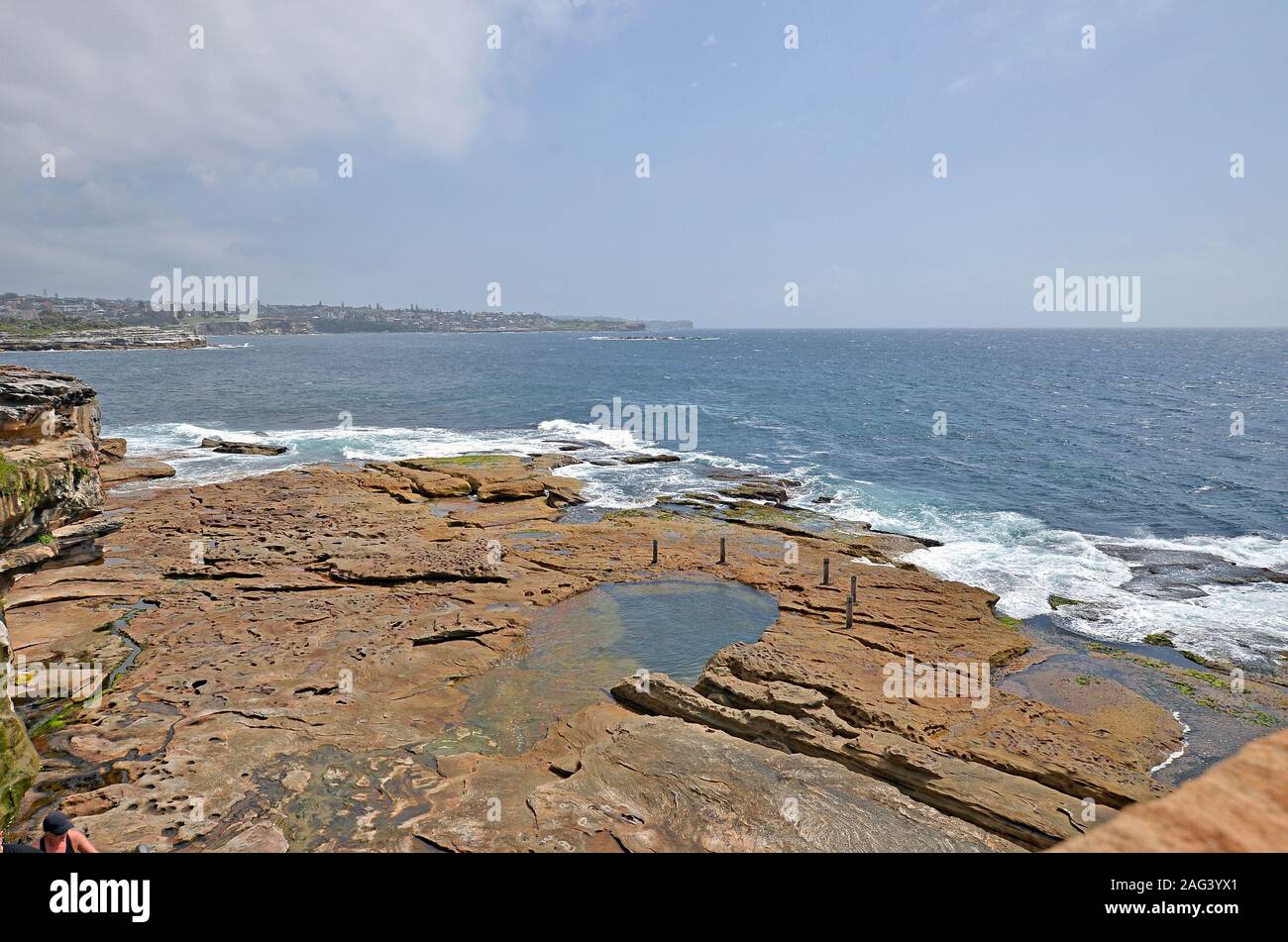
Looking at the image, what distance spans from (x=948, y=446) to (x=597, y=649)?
1748 inches

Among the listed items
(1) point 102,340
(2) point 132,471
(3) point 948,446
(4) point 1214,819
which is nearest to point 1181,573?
(3) point 948,446

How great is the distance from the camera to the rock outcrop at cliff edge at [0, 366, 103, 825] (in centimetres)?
1575

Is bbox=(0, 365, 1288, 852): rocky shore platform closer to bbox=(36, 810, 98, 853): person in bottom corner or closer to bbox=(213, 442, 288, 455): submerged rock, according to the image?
bbox=(36, 810, 98, 853): person in bottom corner

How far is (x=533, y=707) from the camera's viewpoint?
1808 cm

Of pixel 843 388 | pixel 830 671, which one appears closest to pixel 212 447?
pixel 830 671

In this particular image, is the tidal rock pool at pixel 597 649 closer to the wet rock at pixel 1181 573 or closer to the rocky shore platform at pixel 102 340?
the wet rock at pixel 1181 573

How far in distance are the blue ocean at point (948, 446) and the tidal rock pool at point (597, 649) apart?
10.7m

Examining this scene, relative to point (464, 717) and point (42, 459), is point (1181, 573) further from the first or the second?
point (42, 459)

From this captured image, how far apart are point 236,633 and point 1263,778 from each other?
23867 mm

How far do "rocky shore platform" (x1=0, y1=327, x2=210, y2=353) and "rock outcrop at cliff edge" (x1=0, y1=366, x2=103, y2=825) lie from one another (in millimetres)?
156270

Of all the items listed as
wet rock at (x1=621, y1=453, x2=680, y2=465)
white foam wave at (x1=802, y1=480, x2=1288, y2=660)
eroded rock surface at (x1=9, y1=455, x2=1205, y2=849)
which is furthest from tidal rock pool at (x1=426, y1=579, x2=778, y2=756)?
wet rock at (x1=621, y1=453, x2=680, y2=465)

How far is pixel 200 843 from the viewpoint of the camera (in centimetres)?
1192

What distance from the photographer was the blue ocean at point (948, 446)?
2858cm
